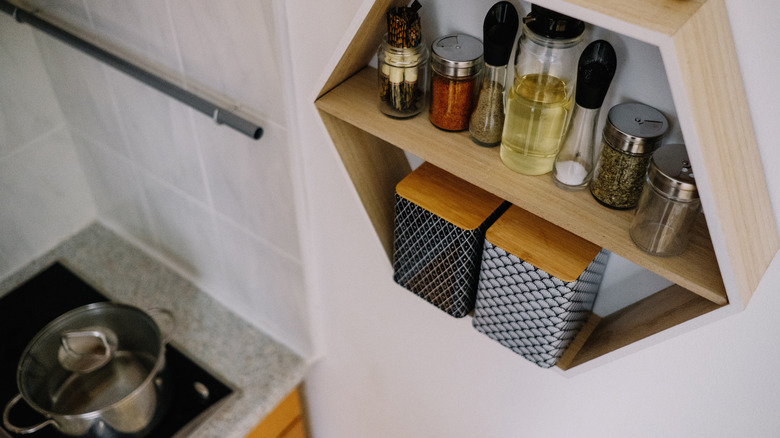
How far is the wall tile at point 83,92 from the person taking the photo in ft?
4.07

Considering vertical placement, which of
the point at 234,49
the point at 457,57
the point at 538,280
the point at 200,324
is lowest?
the point at 200,324

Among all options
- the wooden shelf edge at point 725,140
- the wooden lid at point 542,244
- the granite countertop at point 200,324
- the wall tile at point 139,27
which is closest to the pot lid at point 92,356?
the granite countertop at point 200,324

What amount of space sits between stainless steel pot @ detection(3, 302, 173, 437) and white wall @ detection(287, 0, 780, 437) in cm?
34

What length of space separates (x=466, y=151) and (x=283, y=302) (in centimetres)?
70

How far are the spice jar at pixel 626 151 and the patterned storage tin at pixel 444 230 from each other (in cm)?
17

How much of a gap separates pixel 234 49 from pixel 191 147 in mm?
297

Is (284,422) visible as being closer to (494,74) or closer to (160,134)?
(160,134)

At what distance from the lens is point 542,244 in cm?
74

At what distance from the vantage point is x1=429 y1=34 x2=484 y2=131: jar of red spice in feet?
2.28

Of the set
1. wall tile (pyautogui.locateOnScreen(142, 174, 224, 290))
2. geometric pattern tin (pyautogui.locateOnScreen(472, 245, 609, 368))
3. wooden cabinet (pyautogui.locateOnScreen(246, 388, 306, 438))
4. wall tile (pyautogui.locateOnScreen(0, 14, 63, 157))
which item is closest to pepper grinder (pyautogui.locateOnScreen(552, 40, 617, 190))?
geometric pattern tin (pyautogui.locateOnScreen(472, 245, 609, 368))

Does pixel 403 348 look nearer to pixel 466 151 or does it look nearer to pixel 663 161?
pixel 466 151

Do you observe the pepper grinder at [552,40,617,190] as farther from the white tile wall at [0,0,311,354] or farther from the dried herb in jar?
the white tile wall at [0,0,311,354]

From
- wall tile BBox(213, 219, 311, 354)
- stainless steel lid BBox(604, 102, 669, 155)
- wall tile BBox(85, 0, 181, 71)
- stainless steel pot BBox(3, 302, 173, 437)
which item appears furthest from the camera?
wall tile BBox(213, 219, 311, 354)

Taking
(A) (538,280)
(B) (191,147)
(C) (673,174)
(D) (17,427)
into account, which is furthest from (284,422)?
(C) (673,174)
